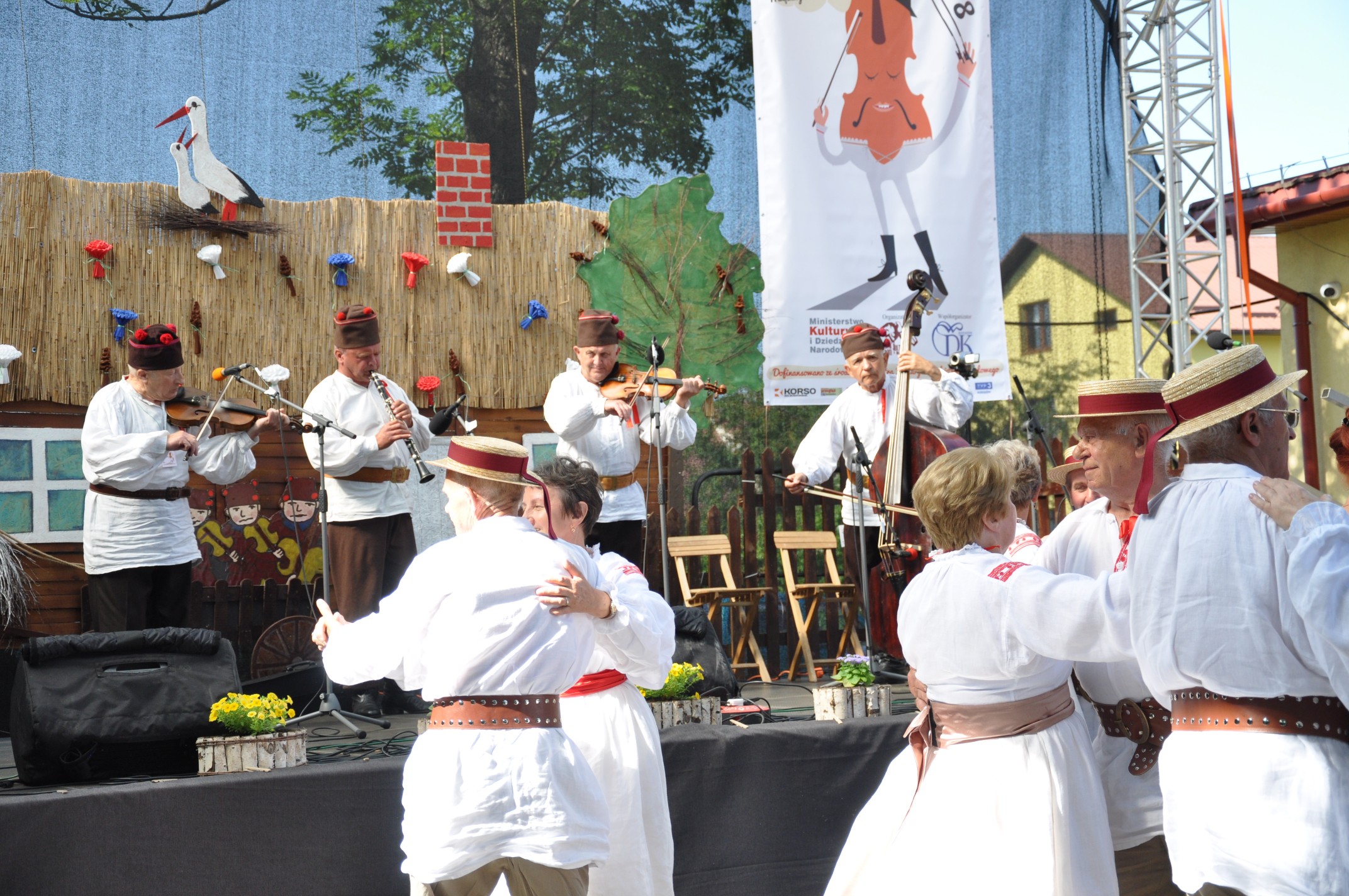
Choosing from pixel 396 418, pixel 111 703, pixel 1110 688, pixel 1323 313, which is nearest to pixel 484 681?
pixel 1110 688

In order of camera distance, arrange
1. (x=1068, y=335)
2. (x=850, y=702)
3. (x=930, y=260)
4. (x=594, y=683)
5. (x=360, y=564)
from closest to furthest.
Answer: (x=594, y=683), (x=850, y=702), (x=360, y=564), (x=930, y=260), (x=1068, y=335)

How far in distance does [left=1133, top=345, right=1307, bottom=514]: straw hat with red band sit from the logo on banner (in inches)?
197

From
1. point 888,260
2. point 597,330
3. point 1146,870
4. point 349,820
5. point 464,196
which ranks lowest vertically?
point 349,820

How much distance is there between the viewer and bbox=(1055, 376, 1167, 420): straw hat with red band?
8.69 feet

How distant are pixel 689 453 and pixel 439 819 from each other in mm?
4830

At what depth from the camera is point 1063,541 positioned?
2.92 meters

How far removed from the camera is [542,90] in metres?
6.79

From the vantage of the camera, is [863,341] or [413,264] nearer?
[863,341]

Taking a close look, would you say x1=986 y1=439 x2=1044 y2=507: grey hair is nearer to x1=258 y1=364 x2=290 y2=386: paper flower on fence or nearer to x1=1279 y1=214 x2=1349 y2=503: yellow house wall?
x1=258 y1=364 x2=290 y2=386: paper flower on fence

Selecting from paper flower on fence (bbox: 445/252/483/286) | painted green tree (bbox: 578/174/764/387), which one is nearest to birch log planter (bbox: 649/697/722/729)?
painted green tree (bbox: 578/174/764/387)

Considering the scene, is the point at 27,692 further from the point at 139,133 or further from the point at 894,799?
the point at 139,133

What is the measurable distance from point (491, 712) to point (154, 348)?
127 inches

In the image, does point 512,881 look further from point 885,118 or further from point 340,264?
point 885,118

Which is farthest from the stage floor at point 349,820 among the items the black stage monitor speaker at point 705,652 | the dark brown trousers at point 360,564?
the dark brown trousers at point 360,564
